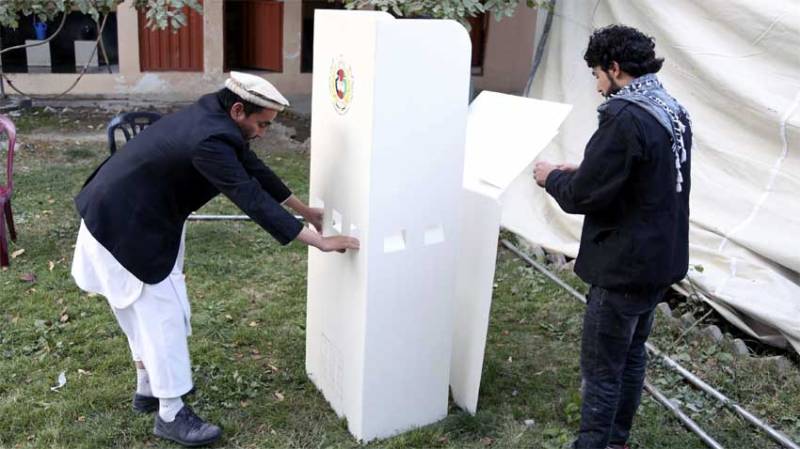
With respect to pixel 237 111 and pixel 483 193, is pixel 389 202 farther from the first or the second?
pixel 237 111

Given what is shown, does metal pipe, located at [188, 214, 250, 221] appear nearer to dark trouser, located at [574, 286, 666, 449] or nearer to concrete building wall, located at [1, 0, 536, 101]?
dark trouser, located at [574, 286, 666, 449]

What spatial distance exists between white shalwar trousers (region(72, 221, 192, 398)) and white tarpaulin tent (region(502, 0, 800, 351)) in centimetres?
307

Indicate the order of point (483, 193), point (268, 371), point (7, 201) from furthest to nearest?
point (7, 201) → point (268, 371) → point (483, 193)

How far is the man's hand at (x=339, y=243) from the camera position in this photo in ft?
10.2

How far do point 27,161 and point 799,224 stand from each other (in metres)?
6.98

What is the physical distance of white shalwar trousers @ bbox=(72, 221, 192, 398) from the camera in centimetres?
312

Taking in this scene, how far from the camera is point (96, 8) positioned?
561 centimetres

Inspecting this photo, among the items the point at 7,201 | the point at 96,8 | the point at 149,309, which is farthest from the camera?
the point at 96,8

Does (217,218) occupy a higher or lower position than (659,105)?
lower

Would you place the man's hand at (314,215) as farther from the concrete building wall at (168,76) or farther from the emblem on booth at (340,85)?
the concrete building wall at (168,76)

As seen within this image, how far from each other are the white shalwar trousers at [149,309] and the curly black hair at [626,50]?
1960 millimetres

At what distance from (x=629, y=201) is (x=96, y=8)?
175 inches

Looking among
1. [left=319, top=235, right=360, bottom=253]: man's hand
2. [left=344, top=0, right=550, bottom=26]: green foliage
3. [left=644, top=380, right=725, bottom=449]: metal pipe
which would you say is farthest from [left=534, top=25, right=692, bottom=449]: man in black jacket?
[left=344, top=0, right=550, bottom=26]: green foliage

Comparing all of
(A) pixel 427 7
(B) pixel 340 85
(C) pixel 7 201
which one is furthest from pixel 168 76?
(B) pixel 340 85
